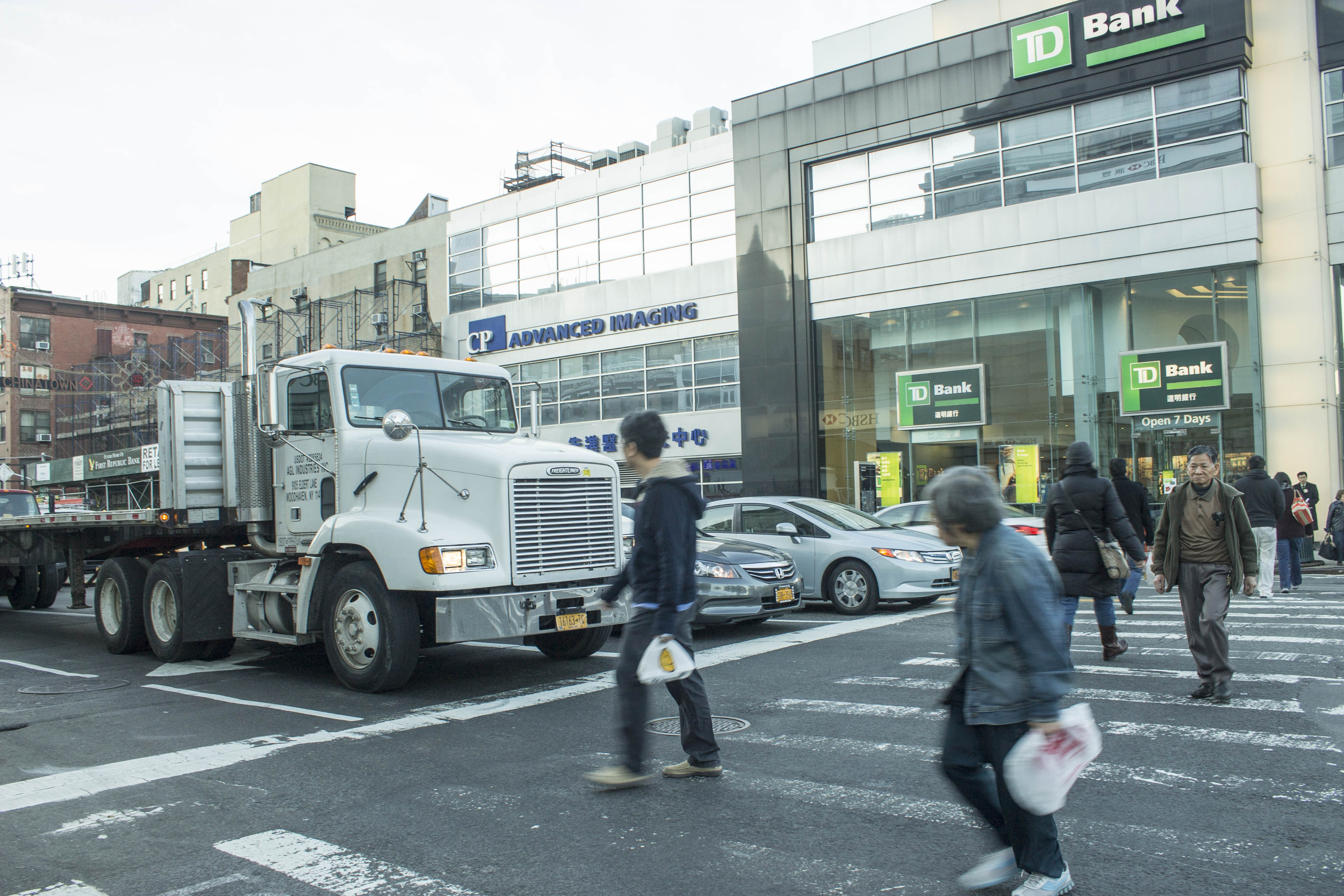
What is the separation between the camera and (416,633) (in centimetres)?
802

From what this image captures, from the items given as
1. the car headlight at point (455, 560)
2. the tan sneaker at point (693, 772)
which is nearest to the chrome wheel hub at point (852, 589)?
the car headlight at point (455, 560)

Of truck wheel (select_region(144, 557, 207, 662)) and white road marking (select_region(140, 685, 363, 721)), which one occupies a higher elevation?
truck wheel (select_region(144, 557, 207, 662))

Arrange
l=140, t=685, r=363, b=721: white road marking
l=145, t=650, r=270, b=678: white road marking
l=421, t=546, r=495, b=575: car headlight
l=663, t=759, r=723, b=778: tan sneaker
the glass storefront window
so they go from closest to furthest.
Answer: l=663, t=759, r=723, b=778: tan sneaker → l=140, t=685, r=363, b=721: white road marking → l=421, t=546, r=495, b=575: car headlight → l=145, t=650, r=270, b=678: white road marking → the glass storefront window

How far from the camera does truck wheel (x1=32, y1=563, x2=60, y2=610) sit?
16.6 meters

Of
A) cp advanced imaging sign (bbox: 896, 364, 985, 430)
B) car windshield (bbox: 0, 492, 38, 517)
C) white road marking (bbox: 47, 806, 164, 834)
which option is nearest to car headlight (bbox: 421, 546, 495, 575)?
white road marking (bbox: 47, 806, 164, 834)

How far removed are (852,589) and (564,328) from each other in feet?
72.7


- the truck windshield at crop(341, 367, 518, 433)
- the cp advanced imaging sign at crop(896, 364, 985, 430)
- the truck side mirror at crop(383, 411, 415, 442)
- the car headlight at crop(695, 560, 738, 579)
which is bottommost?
the car headlight at crop(695, 560, 738, 579)

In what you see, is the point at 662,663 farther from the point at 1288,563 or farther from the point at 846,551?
the point at 1288,563

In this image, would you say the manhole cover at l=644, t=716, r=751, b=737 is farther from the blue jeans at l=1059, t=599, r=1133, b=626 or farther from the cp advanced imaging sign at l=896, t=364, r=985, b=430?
the cp advanced imaging sign at l=896, t=364, r=985, b=430

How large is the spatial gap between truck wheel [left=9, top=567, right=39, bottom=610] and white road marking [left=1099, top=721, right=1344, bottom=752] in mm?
16460

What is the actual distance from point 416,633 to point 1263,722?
5897 mm

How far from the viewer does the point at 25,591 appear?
16.9m

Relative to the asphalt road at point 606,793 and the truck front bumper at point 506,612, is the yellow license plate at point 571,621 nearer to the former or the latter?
the truck front bumper at point 506,612

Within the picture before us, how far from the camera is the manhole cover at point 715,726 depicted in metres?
6.60
